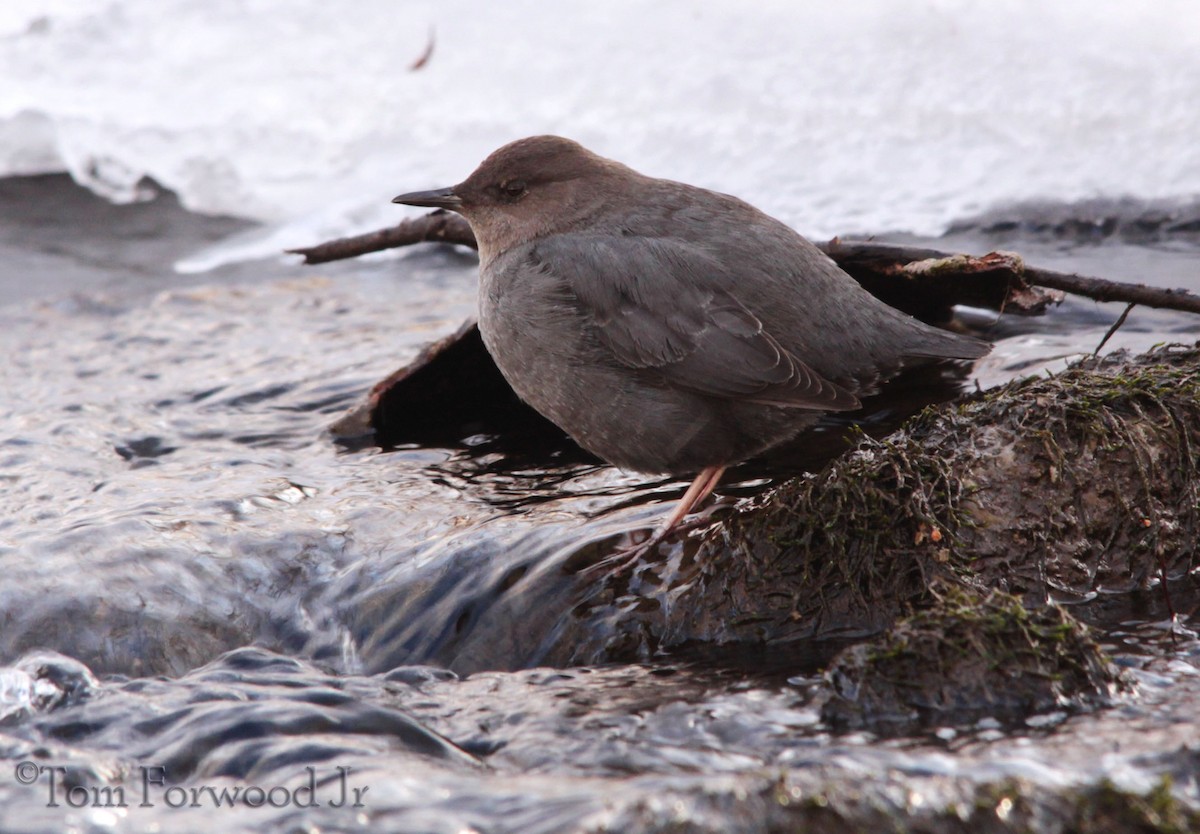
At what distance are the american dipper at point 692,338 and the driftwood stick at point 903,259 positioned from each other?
1.29 ft

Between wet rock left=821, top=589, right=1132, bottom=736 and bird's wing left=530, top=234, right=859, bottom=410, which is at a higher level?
bird's wing left=530, top=234, right=859, bottom=410

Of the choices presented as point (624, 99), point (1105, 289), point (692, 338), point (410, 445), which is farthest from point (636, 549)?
point (624, 99)

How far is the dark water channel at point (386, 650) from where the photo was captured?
2.41m

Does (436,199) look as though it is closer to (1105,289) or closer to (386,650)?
(386,650)

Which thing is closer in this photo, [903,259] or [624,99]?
[903,259]

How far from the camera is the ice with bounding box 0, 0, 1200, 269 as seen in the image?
24.2 feet

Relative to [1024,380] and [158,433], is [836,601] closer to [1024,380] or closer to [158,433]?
[1024,380]

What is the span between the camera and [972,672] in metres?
2.66

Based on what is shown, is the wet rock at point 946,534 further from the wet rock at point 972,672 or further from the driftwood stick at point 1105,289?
the wet rock at point 972,672

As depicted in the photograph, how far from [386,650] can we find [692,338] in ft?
4.04

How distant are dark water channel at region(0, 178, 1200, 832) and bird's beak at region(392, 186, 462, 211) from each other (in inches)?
37.5

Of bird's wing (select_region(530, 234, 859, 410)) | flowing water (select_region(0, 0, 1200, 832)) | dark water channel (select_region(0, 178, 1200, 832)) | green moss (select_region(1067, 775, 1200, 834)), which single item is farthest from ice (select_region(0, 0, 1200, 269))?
green moss (select_region(1067, 775, 1200, 834))

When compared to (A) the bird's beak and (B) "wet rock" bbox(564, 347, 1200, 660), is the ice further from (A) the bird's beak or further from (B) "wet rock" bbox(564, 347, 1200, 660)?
(B) "wet rock" bbox(564, 347, 1200, 660)

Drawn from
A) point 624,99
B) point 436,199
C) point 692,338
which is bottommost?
point 692,338
